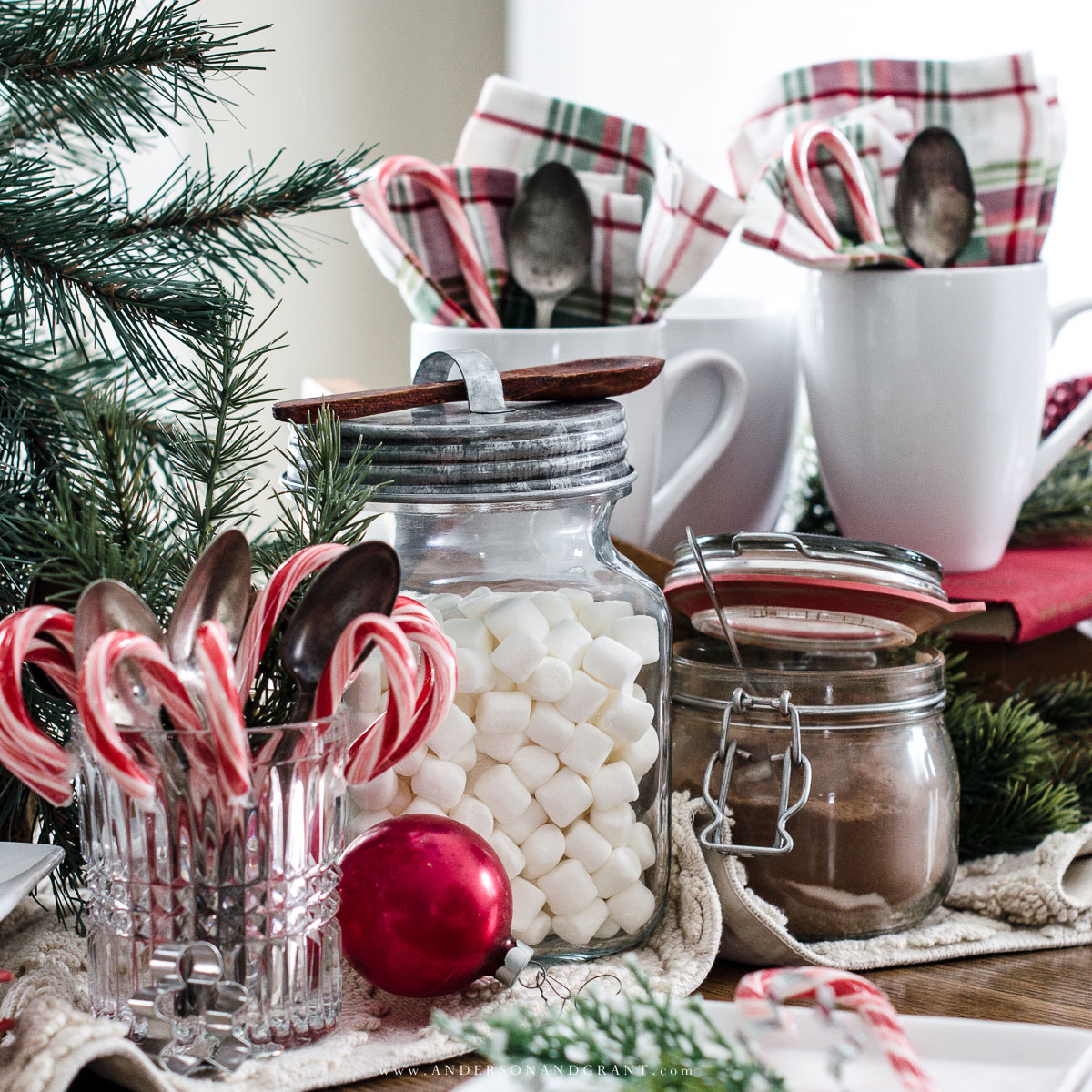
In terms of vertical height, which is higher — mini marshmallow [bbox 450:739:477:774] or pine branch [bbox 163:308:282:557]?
pine branch [bbox 163:308:282:557]

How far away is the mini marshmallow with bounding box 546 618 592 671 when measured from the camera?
425 mm

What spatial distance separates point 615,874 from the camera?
0.44 metres

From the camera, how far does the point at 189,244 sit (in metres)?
0.47

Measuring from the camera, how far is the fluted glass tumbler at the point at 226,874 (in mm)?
346

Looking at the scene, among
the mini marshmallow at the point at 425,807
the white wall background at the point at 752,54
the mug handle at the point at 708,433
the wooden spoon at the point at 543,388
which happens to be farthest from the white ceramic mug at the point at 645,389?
the white wall background at the point at 752,54

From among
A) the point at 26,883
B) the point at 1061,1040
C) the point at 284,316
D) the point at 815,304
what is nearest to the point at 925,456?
the point at 815,304

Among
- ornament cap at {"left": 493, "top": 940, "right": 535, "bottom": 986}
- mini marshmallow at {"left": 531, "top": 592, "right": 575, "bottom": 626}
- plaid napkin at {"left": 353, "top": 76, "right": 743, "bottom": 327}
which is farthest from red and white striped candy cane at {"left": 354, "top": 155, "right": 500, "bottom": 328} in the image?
ornament cap at {"left": 493, "top": 940, "right": 535, "bottom": 986}

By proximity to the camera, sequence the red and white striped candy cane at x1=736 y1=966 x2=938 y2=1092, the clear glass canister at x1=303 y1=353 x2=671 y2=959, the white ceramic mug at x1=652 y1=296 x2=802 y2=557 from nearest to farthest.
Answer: the red and white striped candy cane at x1=736 y1=966 x2=938 y2=1092, the clear glass canister at x1=303 y1=353 x2=671 y2=959, the white ceramic mug at x1=652 y1=296 x2=802 y2=557

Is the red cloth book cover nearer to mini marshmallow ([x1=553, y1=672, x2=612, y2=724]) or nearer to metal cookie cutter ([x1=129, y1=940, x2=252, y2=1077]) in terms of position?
mini marshmallow ([x1=553, y1=672, x2=612, y2=724])

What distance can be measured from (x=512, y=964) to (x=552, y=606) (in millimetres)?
116

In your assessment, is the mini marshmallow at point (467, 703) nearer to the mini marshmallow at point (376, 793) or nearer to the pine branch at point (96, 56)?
the mini marshmallow at point (376, 793)

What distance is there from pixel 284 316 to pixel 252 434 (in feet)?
3.09

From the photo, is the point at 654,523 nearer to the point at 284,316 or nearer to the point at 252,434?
the point at 252,434

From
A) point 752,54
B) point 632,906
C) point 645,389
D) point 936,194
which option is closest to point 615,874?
point 632,906
